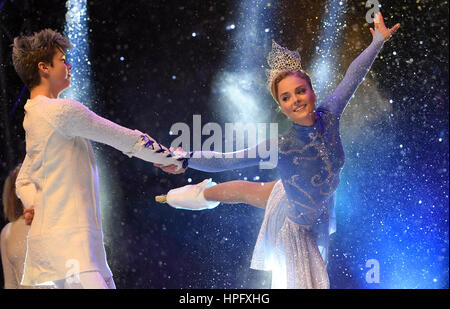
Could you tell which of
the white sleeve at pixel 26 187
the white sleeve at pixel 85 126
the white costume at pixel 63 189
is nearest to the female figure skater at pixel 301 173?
the white sleeve at pixel 85 126

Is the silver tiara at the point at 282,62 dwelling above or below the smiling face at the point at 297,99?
above

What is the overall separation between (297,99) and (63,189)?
131cm

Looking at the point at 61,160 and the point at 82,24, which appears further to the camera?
the point at 82,24

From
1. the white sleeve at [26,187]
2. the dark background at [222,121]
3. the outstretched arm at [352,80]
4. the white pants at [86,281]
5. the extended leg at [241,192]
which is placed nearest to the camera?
the white pants at [86,281]

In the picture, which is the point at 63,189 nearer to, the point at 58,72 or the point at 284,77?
the point at 58,72

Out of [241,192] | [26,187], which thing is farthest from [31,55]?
[241,192]

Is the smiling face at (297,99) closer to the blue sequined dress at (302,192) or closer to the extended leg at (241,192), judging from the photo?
the blue sequined dress at (302,192)

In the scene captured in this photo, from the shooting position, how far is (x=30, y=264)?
2115mm

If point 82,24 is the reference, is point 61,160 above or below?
A: below

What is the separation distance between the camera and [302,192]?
2770 millimetres

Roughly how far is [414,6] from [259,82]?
3.63ft

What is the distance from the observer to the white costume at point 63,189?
2.05 m
